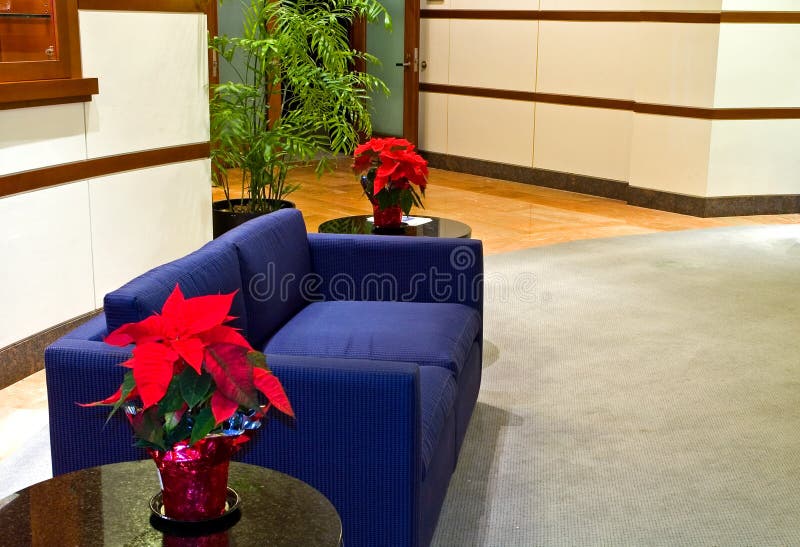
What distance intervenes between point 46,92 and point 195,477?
2791mm

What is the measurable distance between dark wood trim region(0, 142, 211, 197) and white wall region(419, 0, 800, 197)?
165 inches

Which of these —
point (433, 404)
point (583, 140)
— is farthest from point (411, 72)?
point (433, 404)

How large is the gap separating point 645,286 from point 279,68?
2.55 meters

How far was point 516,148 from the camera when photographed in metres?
9.43

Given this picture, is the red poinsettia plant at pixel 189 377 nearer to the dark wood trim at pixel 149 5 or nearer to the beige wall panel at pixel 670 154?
the dark wood trim at pixel 149 5

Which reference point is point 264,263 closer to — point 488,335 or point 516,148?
point 488,335

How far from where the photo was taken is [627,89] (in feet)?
27.6

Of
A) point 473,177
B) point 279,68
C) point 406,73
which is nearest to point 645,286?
point 279,68

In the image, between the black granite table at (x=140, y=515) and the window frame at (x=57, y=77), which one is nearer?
the black granite table at (x=140, y=515)

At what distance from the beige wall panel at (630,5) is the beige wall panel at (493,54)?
12.8 inches

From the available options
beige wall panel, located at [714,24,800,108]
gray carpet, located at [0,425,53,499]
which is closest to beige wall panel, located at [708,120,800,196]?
beige wall panel, located at [714,24,800,108]

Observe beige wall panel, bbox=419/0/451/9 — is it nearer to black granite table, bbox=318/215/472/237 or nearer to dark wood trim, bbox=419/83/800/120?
dark wood trim, bbox=419/83/800/120

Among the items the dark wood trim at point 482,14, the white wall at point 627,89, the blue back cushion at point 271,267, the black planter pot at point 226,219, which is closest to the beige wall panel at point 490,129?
the white wall at point 627,89

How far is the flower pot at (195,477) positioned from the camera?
176cm
